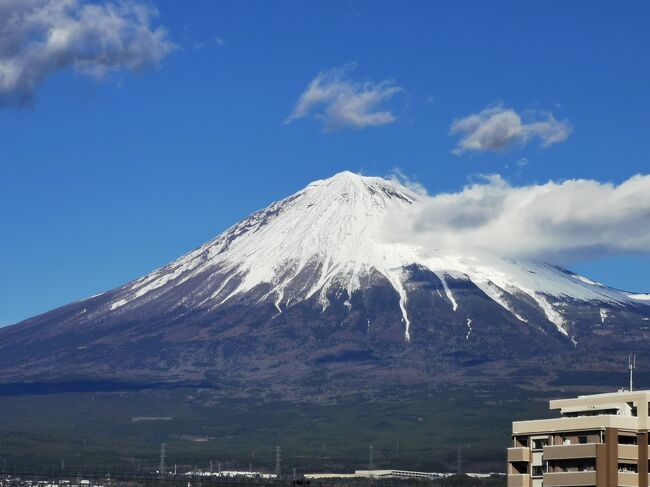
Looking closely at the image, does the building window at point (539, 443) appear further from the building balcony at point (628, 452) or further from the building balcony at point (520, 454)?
the building balcony at point (628, 452)

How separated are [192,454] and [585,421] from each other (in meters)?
131

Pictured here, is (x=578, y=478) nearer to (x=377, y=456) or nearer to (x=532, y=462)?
(x=532, y=462)

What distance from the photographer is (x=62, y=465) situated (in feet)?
576

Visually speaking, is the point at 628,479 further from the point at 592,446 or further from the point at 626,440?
Result: the point at 592,446

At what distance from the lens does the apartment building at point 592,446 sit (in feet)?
210

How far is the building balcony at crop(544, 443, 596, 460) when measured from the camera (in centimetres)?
6412

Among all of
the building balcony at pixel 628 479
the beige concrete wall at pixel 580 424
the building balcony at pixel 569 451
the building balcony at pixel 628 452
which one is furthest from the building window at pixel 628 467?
the beige concrete wall at pixel 580 424

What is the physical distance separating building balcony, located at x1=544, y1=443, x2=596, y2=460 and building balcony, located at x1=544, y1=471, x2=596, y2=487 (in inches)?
24.5

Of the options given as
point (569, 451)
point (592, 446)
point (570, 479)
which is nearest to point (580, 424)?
point (569, 451)

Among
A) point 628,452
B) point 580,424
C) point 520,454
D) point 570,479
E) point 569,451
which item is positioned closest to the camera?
point 628,452

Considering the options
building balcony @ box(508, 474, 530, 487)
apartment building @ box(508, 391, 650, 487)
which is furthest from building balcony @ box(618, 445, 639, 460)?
building balcony @ box(508, 474, 530, 487)

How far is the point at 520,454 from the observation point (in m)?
67.7

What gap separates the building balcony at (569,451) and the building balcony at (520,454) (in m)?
1.37

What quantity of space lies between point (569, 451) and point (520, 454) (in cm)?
321
